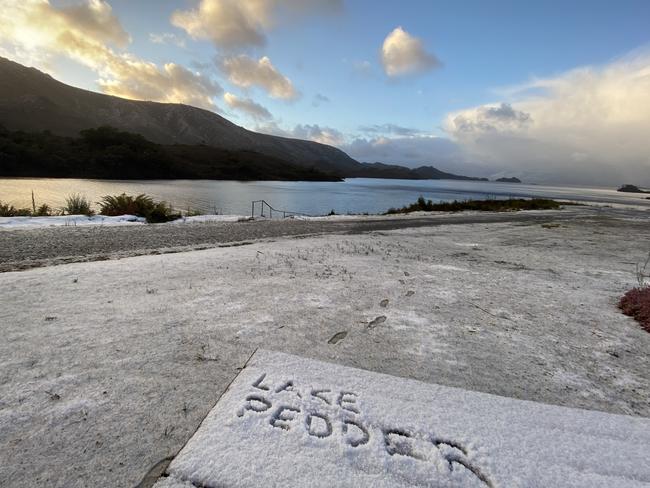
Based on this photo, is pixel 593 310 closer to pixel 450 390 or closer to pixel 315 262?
pixel 450 390

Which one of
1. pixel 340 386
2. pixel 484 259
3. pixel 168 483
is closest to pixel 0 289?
pixel 168 483

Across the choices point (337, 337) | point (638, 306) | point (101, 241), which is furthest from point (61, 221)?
point (638, 306)

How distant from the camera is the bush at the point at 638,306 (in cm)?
456

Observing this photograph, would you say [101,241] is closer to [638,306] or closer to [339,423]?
[339,423]

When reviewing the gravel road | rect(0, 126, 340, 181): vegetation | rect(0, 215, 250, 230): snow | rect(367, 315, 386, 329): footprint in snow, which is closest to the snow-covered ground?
rect(367, 315, 386, 329): footprint in snow

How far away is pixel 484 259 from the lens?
8.65 metres

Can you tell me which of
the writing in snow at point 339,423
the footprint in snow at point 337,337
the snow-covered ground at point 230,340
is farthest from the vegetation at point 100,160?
the writing in snow at point 339,423

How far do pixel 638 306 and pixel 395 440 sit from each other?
16.2 ft

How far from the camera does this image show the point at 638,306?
4.82 meters

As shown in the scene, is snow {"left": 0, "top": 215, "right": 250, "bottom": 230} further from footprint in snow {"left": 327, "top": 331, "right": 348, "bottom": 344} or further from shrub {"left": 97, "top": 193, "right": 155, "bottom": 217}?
footprint in snow {"left": 327, "top": 331, "right": 348, "bottom": 344}

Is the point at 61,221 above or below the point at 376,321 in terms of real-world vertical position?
above

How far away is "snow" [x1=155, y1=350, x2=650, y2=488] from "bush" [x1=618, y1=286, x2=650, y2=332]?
285 cm

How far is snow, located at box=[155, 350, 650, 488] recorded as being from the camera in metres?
1.96

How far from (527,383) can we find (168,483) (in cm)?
310
